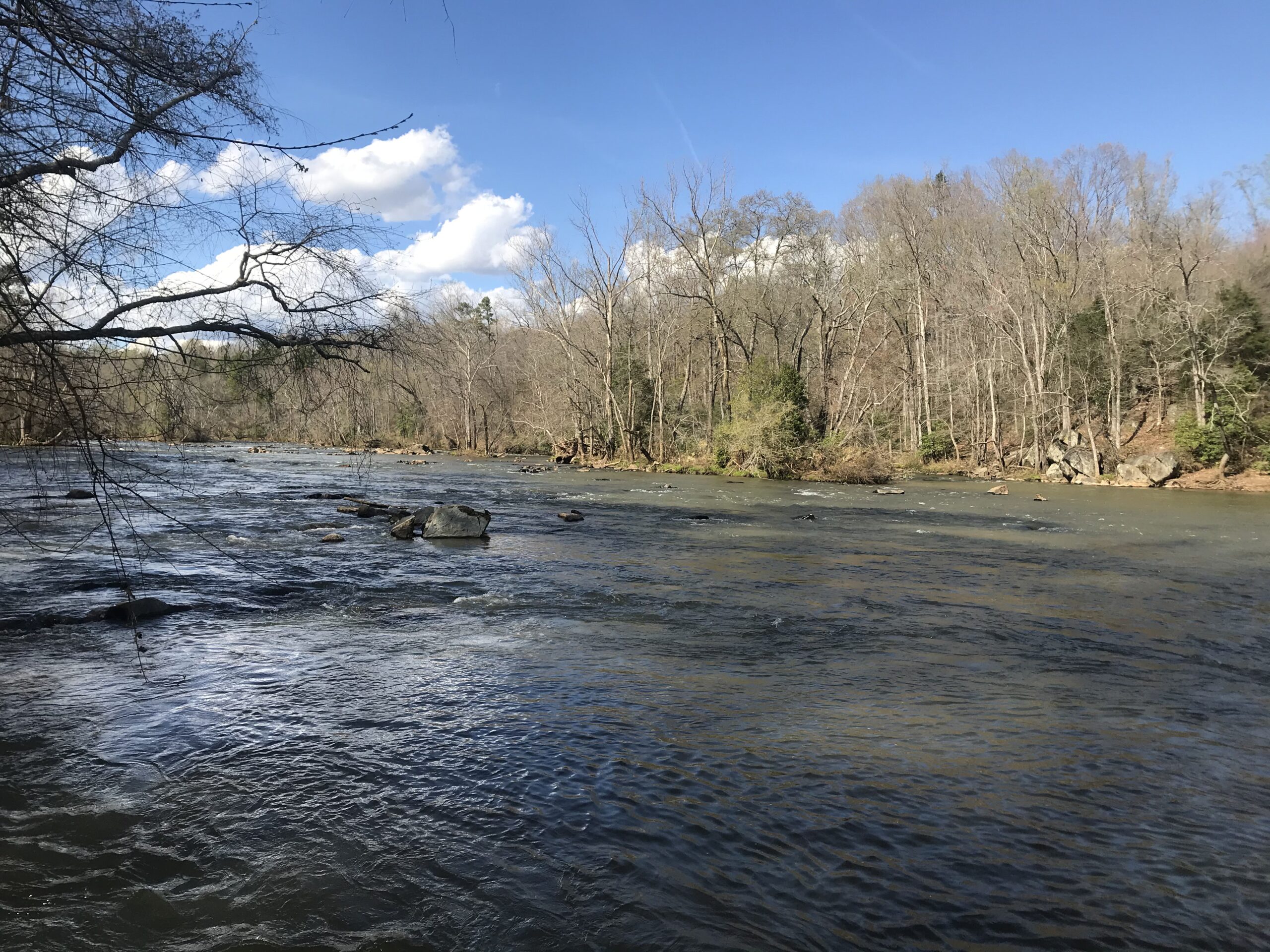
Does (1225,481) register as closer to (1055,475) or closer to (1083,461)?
(1083,461)

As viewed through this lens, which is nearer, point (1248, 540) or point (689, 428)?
point (1248, 540)

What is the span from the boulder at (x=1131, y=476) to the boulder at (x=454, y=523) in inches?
1136

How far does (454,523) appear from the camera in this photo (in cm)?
1537

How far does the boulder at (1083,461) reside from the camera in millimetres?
34125

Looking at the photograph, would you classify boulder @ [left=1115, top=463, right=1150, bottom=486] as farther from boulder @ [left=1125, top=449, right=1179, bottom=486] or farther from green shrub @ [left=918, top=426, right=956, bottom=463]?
green shrub @ [left=918, top=426, right=956, bottom=463]

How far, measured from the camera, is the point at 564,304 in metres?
47.8

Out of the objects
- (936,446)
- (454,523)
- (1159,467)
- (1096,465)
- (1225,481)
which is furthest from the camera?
(936,446)

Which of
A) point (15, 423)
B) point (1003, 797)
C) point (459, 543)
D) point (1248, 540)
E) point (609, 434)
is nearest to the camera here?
point (15, 423)

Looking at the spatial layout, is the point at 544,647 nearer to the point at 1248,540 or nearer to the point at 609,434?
the point at 1248,540

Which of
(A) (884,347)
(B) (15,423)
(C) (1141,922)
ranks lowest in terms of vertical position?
(C) (1141,922)

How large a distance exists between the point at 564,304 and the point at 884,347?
2127 cm

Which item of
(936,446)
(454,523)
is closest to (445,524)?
(454,523)

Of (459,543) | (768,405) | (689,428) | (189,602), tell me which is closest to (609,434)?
(689,428)

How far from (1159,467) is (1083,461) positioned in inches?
126
